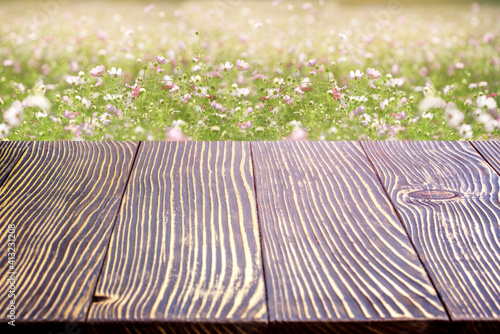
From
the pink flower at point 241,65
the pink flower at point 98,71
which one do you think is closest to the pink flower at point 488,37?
the pink flower at point 241,65

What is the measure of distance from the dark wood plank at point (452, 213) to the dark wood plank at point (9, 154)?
30.8 inches

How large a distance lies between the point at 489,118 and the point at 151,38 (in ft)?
5.66

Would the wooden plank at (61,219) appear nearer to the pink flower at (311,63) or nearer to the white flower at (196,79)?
the white flower at (196,79)

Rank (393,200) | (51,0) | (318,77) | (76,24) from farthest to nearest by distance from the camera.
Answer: (76,24), (51,0), (318,77), (393,200)

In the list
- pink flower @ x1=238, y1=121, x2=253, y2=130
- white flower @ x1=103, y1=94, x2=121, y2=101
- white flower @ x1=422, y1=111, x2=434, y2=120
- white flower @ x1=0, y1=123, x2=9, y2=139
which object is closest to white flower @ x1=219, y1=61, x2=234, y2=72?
pink flower @ x1=238, y1=121, x2=253, y2=130

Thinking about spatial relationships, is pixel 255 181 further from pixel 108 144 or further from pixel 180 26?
pixel 180 26

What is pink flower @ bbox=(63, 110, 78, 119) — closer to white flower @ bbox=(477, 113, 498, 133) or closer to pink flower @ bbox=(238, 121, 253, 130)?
pink flower @ bbox=(238, 121, 253, 130)

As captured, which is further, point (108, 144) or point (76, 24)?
point (76, 24)

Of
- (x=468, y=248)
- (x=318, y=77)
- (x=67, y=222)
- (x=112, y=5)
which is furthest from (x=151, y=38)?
(x=468, y=248)

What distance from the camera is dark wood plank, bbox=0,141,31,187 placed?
3.25ft

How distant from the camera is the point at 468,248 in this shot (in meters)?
0.71

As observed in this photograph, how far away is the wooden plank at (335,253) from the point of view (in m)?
0.57

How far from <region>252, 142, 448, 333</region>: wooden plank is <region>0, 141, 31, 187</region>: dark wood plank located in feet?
1.73

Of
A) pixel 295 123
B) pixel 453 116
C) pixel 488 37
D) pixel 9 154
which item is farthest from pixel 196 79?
pixel 488 37
